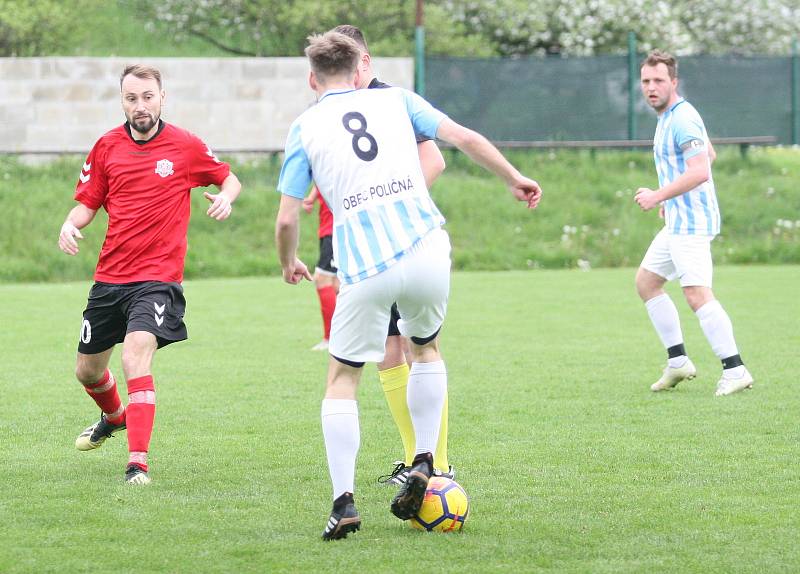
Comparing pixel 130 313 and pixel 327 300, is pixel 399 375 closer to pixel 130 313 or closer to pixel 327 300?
pixel 130 313

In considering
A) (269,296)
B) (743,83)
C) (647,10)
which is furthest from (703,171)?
(647,10)

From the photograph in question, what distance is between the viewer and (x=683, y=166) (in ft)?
27.8

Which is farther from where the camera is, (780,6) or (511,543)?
(780,6)

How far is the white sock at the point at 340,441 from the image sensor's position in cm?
488

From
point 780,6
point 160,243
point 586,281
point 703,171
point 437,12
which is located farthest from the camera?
point 780,6

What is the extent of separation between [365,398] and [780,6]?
2567cm

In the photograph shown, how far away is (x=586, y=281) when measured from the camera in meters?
17.0

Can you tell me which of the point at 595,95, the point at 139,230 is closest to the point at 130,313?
the point at 139,230

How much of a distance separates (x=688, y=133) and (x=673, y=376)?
1.62 m

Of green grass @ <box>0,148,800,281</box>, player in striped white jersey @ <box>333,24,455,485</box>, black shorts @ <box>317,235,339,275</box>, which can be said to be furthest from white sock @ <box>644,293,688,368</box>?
green grass @ <box>0,148,800,281</box>

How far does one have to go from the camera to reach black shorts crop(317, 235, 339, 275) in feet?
35.7

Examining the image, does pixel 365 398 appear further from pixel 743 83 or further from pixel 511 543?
pixel 743 83

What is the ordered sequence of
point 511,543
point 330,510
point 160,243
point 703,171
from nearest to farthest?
1. point 511,543
2. point 330,510
3. point 160,243
4. point 703,171

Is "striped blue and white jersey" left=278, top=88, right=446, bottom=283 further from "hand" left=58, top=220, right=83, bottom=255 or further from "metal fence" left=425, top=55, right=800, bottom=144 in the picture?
"metal fence" left=425, top=55, right=800, bottom=144
